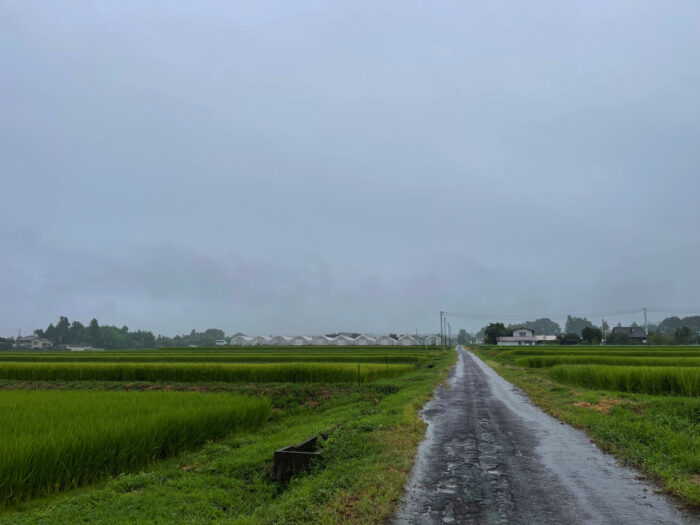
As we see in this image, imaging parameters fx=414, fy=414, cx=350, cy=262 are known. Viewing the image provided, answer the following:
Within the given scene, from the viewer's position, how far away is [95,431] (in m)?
9.42

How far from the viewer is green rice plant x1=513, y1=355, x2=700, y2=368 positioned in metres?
30.8

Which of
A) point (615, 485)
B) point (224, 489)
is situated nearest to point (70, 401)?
point (224, 489)

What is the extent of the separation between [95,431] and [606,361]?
37096mm

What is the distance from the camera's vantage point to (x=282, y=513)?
6.18 metres

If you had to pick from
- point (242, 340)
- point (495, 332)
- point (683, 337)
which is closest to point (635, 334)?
point (683, 337)

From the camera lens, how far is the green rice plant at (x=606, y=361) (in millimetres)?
30848

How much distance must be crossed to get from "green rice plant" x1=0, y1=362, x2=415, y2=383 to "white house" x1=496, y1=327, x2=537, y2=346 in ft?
337

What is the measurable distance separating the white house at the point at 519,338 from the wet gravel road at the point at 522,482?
11900 cm

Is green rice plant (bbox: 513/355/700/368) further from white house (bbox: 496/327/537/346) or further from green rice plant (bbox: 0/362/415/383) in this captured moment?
white house (bbox: 496/327/537/346)

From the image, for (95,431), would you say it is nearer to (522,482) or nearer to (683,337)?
(522,482)

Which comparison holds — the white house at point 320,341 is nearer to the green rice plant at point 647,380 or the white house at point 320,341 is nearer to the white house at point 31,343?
the white house at point 31,343

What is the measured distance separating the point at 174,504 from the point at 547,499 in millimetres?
6191

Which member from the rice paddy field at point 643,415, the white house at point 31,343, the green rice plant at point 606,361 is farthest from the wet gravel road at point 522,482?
the white house at point 31,343

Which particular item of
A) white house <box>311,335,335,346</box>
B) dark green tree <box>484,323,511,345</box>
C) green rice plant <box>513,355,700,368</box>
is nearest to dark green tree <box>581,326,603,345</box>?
dark green tree <box>484,323,511,345</box>
